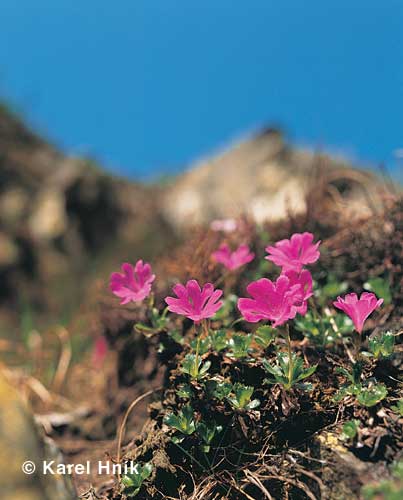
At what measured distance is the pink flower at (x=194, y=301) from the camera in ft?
5.66

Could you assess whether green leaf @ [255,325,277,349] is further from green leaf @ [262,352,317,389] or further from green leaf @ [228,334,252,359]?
green leaf @ [262,352,317,389]

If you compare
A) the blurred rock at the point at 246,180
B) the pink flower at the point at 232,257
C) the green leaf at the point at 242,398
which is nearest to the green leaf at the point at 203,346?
the green leaf at the point at 242,398

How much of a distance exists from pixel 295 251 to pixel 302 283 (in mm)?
157

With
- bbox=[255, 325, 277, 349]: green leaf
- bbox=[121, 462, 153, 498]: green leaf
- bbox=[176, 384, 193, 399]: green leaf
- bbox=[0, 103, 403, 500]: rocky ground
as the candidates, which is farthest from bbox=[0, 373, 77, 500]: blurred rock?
bbox=[255, 325, 277, 349]: green leaf

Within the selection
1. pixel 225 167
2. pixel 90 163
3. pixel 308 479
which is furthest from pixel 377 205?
pixel 90 163

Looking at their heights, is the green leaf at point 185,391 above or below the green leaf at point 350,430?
above

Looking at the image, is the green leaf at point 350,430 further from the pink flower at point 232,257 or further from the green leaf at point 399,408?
the pink flower at point 232,257

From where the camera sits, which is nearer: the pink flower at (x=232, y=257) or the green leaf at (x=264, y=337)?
the green leaf at (x=264, y=337)

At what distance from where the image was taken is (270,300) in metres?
1.73

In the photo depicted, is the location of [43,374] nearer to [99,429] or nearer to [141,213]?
[99,429]

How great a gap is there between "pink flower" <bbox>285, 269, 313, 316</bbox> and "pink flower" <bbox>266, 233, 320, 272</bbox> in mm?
48

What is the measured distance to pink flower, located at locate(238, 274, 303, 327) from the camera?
1.70 meters

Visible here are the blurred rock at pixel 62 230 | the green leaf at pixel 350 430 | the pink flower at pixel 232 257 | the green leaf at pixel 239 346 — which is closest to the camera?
the green leaf at pixel 350 430

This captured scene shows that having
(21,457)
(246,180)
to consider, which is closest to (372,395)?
(21,457)
